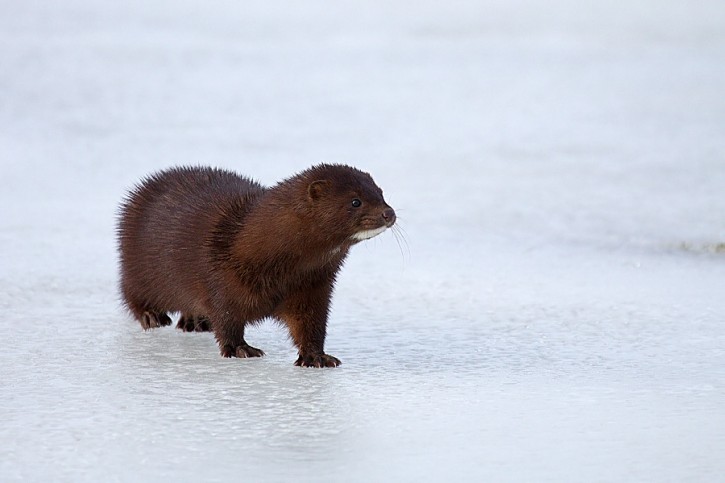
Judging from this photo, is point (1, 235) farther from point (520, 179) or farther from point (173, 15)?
point (173, 15)

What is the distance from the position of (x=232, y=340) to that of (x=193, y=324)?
61 centimetres

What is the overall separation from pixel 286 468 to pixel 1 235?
12.1 ft

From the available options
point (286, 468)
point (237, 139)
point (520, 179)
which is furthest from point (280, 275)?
point (237, 139)

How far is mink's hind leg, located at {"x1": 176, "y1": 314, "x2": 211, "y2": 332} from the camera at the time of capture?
450cm

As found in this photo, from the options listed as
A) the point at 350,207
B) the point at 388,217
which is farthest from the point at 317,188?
the point at 388,217

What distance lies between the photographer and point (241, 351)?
12.9 ft

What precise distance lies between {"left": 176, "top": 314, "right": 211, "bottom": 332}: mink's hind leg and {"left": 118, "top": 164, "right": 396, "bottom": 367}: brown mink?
7cm

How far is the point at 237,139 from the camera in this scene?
777 cm

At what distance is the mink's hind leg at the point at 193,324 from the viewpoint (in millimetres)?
4496

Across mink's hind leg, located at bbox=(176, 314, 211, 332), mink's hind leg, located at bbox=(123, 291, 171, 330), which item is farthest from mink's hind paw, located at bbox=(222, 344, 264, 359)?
mink's hind leg, located at bbox=(123, 291, 171, 330)

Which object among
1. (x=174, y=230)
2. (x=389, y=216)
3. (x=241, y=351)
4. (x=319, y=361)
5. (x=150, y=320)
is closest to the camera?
(x=389, y=216)

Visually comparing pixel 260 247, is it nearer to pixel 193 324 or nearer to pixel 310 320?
pixel 310 320

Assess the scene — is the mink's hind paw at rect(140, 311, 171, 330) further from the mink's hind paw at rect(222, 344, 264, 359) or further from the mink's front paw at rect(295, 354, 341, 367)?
the mink's front paw at rect(295, 354, 341, 367)

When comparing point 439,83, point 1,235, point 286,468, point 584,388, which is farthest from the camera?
point 439,83
